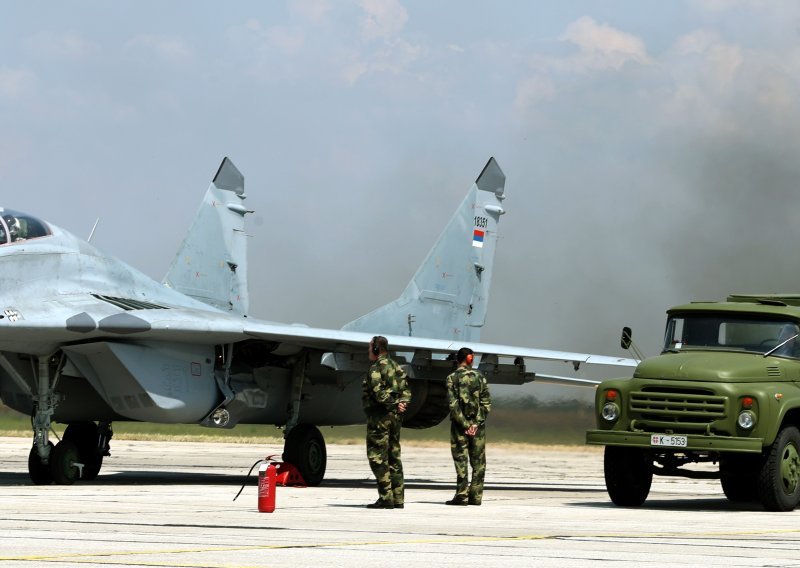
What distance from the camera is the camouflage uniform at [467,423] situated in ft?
40.4

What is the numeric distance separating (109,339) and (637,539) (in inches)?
315

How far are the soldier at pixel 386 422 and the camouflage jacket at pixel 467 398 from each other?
58 centimetres

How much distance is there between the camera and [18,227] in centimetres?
1467

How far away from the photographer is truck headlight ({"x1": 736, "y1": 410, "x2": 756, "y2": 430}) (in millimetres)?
11828

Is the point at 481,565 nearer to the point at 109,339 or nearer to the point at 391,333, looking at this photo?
the point at 109,339

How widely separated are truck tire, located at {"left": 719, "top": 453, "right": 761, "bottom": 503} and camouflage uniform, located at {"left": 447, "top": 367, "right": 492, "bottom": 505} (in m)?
2.33

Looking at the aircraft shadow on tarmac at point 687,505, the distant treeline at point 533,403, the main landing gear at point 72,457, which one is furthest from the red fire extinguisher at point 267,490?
the distant treeline at point 533,403

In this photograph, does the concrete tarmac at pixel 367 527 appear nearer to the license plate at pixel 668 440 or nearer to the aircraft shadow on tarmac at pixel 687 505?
the aircraft shadow on tarmac at pixel 687 505

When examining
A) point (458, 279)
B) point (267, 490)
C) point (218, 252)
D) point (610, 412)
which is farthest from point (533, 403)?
point (267, 490)

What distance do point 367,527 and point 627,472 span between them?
3.99 m

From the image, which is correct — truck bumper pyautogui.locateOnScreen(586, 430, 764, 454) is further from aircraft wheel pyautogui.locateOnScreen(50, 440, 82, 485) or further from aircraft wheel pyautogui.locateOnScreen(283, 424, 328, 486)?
aircraft wheel pyautogui.locateOnScreen(50, 440, 82, 485)

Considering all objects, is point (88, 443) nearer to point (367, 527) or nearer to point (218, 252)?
point (218, 252)

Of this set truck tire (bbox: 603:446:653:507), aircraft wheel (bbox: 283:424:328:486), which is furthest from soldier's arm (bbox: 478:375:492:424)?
aircraft wheel (bbox: 283:424:328:486)

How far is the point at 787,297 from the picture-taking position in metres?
A: 14.2
